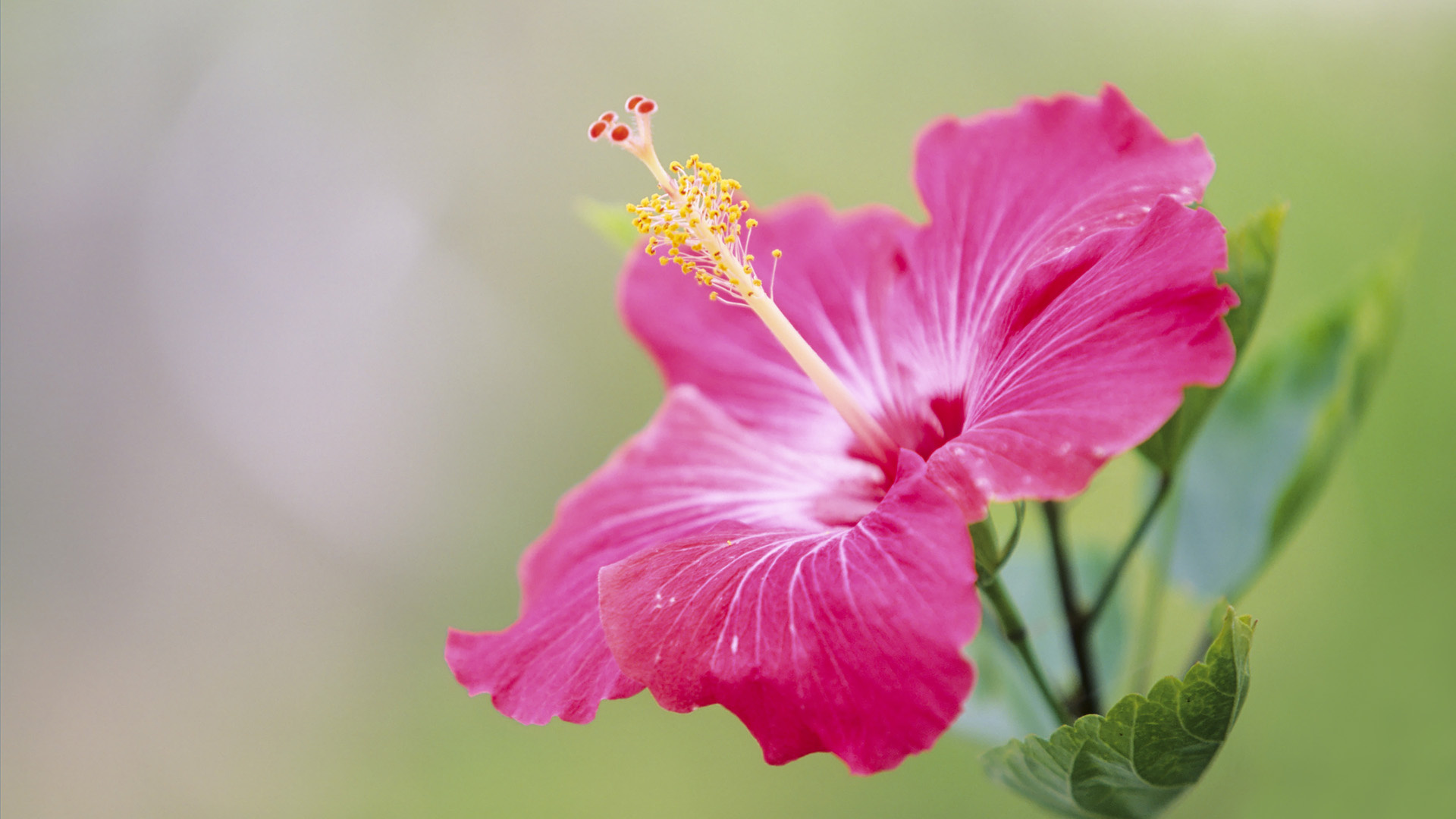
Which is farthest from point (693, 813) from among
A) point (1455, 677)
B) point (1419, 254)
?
point (1419, 254)

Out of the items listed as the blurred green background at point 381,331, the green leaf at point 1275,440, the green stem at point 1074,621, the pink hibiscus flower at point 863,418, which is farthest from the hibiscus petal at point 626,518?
the blurred green background at point 381,331

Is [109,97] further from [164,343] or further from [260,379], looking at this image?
[260,379]

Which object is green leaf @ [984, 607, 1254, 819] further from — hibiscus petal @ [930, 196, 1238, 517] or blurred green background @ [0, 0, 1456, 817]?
blurred green background @ [0, 0, 1456, 817]

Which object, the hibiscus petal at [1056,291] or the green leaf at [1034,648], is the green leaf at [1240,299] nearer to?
the hibiscus petal at [1056,291]

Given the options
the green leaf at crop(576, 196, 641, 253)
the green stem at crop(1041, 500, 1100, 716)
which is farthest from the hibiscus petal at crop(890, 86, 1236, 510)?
the green leaf at crop(576, 196, 641, 253)

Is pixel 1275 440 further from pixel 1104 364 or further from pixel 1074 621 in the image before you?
pixel 1104 364
